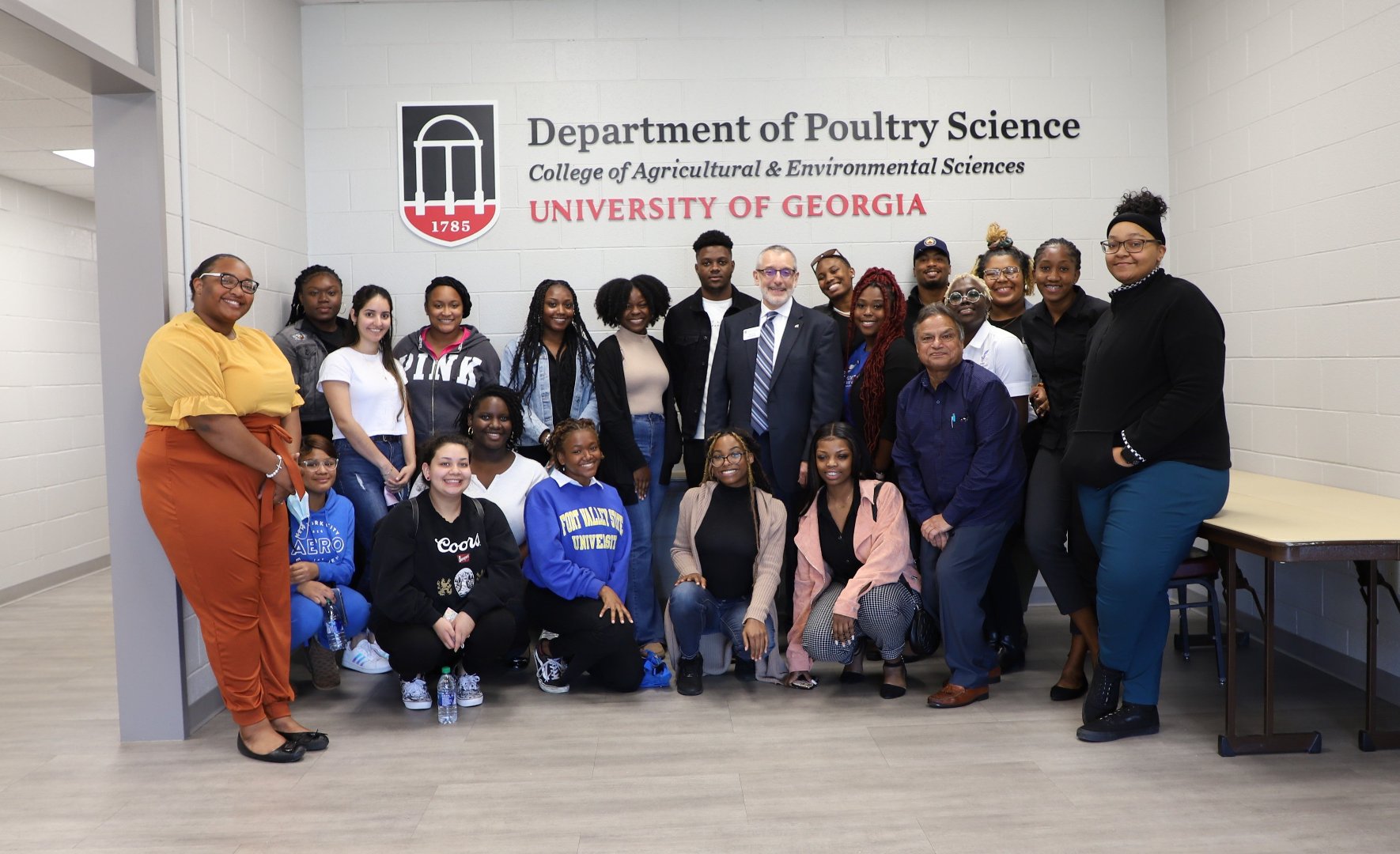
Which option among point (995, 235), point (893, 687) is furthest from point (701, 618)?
point (995, 235)

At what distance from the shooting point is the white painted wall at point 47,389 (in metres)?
6.12

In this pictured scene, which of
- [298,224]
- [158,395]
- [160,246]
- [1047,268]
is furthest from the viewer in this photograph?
[298,224]

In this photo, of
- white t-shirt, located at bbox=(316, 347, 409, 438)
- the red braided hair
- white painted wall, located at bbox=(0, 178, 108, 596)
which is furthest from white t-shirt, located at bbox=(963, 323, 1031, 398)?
white painted wall, located at bbox=(0, 178, 108, 596)

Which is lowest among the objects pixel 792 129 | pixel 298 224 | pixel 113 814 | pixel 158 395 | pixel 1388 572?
pixel 113 814

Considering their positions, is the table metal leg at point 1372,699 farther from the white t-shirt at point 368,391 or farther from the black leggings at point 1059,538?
the white t-shirt at point 368,391

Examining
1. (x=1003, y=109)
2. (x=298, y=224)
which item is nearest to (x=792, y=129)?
(x=1003, y=109)

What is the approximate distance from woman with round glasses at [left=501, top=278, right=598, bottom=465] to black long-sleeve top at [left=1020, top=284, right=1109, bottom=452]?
179 centimetres

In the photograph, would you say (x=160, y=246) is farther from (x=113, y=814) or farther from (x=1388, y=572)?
(x=1388, y=572)

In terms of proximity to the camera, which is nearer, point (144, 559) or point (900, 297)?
point (144, 559)

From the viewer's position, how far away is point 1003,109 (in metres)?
5.41

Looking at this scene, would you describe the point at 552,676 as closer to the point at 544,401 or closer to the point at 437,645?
the point at 437,645

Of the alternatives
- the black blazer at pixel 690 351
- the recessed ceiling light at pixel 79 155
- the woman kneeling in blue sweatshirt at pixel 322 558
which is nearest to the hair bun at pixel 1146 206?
the black blazer at pixel 690 351

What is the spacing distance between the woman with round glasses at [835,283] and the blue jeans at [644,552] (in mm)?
1000

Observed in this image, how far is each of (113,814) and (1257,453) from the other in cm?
447
